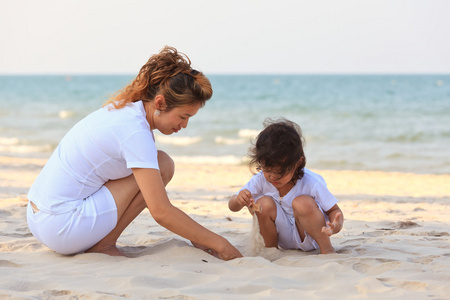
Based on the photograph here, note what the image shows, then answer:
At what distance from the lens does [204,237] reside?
3061 millimetres

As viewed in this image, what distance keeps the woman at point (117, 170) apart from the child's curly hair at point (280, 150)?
446 mm

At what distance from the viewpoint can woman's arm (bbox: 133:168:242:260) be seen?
289cm

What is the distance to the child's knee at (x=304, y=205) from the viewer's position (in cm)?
321

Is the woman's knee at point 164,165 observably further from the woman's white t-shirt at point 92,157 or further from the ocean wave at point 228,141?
the ocean wave at point 228,141

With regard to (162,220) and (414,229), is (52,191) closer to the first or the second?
(162,220)

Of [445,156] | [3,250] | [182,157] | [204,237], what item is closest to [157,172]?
[204,237]

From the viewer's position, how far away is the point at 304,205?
3219 millimetres

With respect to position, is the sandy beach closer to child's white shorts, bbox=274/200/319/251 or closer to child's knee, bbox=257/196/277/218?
child's white shorts, bbox=274/200/319/251

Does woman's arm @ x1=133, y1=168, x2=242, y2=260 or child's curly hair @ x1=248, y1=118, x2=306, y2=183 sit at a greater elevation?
child's curly hair @ x1=248, y1=118, x2=306, y2=183

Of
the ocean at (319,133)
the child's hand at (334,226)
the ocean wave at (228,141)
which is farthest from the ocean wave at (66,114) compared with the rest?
the child's hand at (334,226)

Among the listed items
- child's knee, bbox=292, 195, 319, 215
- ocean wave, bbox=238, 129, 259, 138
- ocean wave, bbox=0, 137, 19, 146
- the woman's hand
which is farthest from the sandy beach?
ocean wave, bbox=238, 129, 259, 138

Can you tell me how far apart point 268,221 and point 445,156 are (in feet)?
29.3

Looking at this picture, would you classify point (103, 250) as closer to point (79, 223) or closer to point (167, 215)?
point (79, 223)

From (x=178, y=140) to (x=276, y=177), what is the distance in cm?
1080
